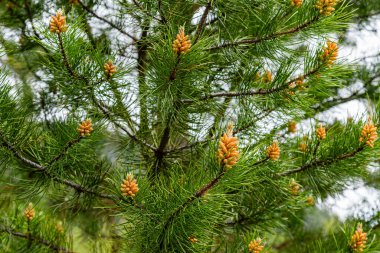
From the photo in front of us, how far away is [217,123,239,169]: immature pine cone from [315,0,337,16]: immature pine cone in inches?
21.4

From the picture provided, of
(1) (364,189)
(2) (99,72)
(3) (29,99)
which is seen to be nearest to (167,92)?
(2) (99,72)

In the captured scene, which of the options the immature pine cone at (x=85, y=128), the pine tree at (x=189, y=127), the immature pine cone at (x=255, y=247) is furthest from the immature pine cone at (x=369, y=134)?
the immature pine cone at (x=85, y=128)

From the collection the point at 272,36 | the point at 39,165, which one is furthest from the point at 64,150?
the point at 272,36

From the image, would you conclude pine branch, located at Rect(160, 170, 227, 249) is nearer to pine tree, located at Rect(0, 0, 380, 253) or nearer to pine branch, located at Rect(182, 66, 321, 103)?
pine tree, located at Rect(0, 0, 380, 253)

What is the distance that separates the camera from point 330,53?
1458mm

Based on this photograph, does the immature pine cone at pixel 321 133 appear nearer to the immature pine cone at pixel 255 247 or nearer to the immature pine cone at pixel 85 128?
the immature pine cone at pixel 255 247

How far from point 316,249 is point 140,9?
1.03m

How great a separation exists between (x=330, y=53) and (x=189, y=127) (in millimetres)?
544

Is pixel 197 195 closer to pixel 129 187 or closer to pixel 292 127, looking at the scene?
pixel 129 187

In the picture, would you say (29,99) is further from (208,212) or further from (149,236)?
(208,212)

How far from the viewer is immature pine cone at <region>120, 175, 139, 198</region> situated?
1.34 m

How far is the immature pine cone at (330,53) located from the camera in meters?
1.46

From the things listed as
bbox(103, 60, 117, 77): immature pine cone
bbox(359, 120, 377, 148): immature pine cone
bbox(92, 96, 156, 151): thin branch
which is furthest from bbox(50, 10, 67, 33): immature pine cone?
bbox(359, 120, 377, 148): immature pine cone

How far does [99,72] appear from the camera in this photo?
150 centimetres
